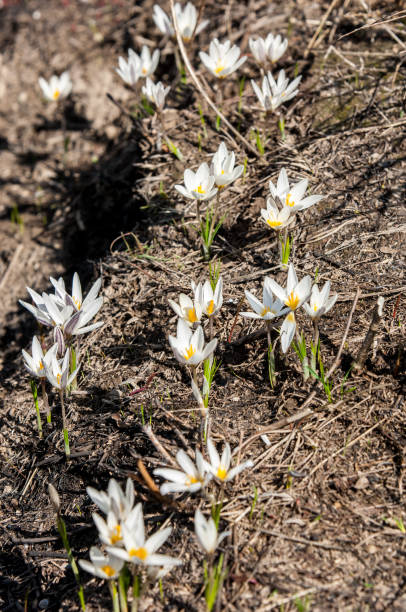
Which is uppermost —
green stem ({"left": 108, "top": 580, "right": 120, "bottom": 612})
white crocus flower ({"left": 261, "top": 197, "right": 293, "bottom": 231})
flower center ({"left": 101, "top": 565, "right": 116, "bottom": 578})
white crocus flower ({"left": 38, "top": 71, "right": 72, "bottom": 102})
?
white crocus flower ({"left": 38, "top": 71, "right": 72, "bottom": 102})

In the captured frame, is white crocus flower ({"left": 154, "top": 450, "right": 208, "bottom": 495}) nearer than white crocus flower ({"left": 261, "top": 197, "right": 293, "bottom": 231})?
Yes

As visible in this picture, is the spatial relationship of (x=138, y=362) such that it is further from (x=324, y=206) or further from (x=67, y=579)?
(x=324, y=206)

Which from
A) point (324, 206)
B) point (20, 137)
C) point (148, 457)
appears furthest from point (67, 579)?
point (20, 137)

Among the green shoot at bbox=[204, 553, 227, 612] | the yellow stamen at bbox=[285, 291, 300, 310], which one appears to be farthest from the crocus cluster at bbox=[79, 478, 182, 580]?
the yellow stamen at bbox=[285, 291, 300, 310]

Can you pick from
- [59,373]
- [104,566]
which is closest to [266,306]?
[59,373]

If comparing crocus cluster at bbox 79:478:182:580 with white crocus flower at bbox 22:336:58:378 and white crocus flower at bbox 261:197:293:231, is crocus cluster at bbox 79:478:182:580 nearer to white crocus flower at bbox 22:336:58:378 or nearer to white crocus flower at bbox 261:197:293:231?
white crocus flower at bbox 22:336:58:378

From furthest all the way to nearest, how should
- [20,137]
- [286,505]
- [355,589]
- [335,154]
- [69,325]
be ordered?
[20,137], [335,154], [69,325], [286,505], [355,589]
